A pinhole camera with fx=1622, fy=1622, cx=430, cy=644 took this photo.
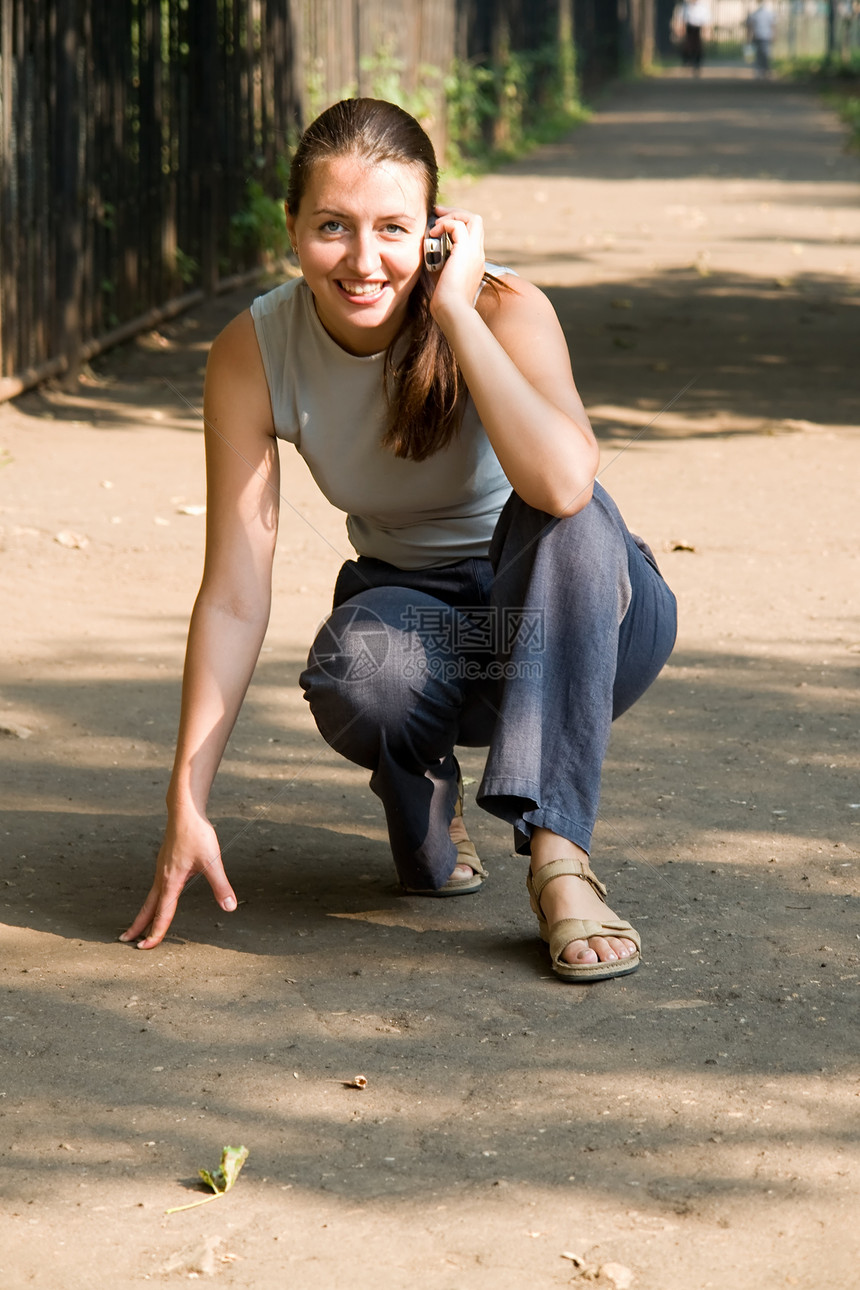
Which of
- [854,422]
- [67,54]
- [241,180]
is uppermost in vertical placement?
[67,54]

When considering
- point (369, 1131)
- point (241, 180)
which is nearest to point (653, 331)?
point (241, 180)

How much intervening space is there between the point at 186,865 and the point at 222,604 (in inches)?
17.2

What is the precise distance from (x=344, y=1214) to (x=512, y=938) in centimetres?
85

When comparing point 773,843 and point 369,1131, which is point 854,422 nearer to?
point 773,843

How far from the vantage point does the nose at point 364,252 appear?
2.55 metres

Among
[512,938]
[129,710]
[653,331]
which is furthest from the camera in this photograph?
[653,331]

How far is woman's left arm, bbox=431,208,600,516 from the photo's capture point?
2475 millimetres

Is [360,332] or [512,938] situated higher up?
[360,332]

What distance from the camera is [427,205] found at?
104 inches

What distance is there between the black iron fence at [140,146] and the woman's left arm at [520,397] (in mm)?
4747

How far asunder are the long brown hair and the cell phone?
0.04 meters

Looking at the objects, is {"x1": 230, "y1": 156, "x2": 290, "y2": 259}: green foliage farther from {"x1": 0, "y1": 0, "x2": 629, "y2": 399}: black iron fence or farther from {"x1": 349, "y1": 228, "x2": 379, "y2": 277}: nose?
{"x1": 349, "y1": 228, "x2": 379, "y2": 277}: nose

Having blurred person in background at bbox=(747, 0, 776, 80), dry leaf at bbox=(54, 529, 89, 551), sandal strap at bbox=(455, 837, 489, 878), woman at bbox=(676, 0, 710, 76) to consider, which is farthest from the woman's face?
woman at bbox=(676, 0, 710, 76)

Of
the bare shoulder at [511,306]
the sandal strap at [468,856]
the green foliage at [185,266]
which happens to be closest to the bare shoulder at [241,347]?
the bare shoulder at [511,306]
